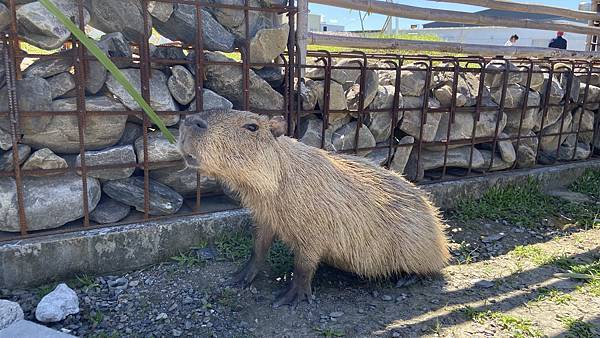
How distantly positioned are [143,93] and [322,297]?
1.77 metres

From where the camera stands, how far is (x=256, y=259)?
10.1 feet

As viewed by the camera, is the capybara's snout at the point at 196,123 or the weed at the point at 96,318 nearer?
the capybara's snout at the point at 196,123

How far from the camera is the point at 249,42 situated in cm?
356

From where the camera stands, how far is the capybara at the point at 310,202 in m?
2.56

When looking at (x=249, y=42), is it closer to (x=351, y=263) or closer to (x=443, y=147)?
(x=351, y=263)

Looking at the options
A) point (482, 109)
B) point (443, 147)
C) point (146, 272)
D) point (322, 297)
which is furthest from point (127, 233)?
point (482, 109)

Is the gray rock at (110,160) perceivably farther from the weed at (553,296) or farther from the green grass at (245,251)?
the weed at (553,296)

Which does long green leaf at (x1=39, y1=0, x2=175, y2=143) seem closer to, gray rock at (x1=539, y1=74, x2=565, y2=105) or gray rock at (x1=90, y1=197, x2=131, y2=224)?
gray rock at (x1=90, y1=197, x2=131, y2=224)

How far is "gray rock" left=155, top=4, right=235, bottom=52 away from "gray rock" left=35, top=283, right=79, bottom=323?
186cm

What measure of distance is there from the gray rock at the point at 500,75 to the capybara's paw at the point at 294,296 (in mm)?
3303

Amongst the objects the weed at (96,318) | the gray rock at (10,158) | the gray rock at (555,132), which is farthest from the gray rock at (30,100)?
the gray rock at (555,132)

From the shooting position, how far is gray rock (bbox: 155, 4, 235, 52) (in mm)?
3396

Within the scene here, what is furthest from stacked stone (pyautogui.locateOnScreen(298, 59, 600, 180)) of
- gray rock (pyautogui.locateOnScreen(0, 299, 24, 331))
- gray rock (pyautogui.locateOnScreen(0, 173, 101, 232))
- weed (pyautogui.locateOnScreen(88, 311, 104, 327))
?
gray rock (pyautogui.locateOnScreen(0, 299, 24, 331))

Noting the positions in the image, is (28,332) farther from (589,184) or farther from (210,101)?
(589,184)
